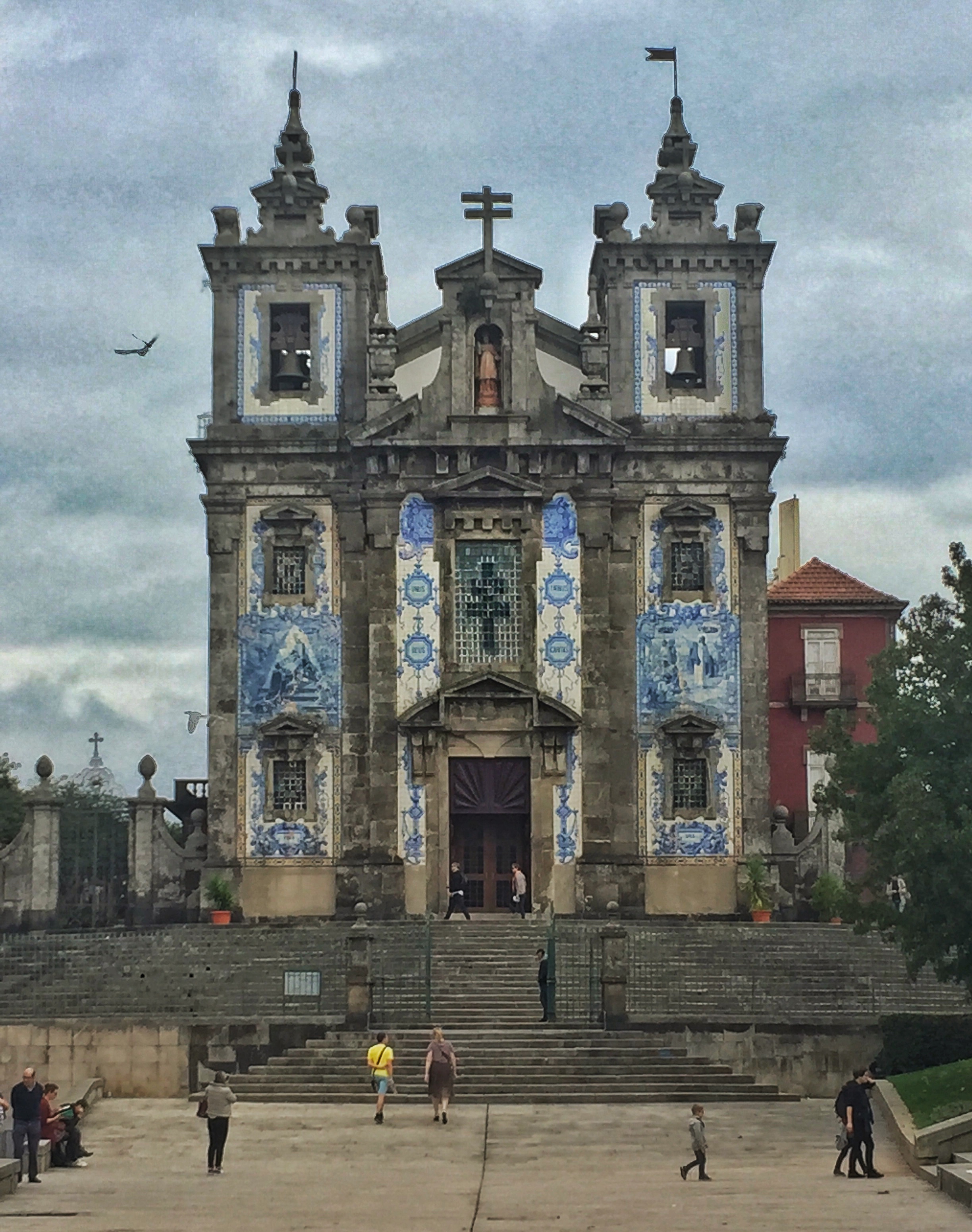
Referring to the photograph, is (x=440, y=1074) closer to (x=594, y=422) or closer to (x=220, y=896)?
(x=220, y=896)

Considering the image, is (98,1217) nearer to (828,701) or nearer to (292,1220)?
(292,1220)

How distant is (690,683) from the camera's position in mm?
44156

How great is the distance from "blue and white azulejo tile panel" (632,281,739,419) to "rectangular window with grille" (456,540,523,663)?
4.64 metres

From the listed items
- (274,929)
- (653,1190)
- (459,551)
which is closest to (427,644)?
(459,551)

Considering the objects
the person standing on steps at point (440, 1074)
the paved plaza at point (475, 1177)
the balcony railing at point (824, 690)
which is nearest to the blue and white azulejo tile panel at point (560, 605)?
the balcony railing at point (824, 690)

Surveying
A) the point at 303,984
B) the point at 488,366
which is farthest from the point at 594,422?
the point at 303,984

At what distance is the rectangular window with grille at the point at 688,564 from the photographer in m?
44.7

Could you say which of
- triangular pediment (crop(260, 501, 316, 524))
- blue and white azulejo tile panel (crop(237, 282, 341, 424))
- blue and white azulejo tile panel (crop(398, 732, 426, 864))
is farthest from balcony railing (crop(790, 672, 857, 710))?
blue and white azulejo tile panel (crop(237, 282, 341, 424))

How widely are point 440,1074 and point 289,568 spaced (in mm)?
18804

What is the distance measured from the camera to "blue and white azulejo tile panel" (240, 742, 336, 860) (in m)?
43.6

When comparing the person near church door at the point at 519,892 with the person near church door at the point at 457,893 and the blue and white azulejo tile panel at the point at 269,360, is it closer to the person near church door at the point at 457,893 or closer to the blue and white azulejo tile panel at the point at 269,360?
the person near church door at the point at 457,893

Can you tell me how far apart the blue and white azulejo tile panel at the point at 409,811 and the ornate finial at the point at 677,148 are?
14654 millimetres

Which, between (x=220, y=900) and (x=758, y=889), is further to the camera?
(x=220, y=900)

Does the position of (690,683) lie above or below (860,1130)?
above
